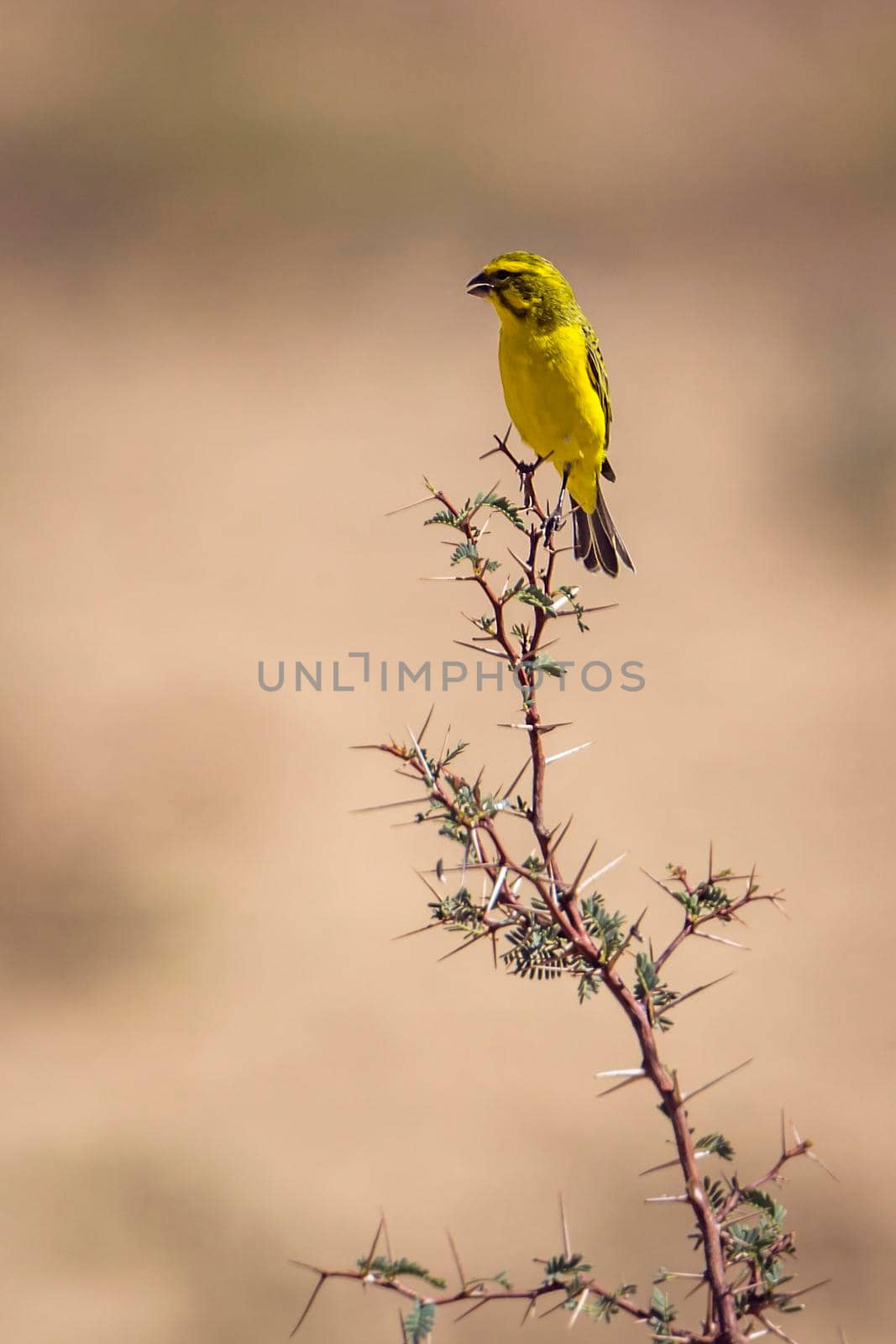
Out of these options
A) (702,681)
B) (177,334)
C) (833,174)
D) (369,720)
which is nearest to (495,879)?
(369,720)

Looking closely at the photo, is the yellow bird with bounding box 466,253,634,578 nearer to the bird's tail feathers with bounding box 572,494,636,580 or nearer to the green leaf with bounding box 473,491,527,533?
the bird's tail feathers with bounding box 572,494,636,580

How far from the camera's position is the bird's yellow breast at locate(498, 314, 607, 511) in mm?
3389

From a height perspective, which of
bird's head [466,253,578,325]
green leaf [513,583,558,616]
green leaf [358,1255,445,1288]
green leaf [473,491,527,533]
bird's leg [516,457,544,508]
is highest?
bird's head [466,253,578,325]

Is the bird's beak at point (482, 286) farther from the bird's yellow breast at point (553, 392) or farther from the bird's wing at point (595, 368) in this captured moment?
the bird's wing at point (595, 368)

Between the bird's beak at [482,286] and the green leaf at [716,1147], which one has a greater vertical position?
the bird's beak at [482,286]

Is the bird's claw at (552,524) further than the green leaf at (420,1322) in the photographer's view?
Yes

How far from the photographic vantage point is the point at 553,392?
3.38 m

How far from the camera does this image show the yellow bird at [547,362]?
11.1 feet

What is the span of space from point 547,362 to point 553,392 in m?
0.08

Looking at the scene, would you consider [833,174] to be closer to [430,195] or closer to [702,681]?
[430,195]

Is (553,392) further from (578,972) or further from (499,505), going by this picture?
(578,972)

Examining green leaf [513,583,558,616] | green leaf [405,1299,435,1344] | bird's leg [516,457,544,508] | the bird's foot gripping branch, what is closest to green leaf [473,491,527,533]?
the bird's foot gripping branch

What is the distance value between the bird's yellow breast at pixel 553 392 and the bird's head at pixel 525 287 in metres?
0.03

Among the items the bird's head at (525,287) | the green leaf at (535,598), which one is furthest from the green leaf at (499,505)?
the bird's head at (525,287)
